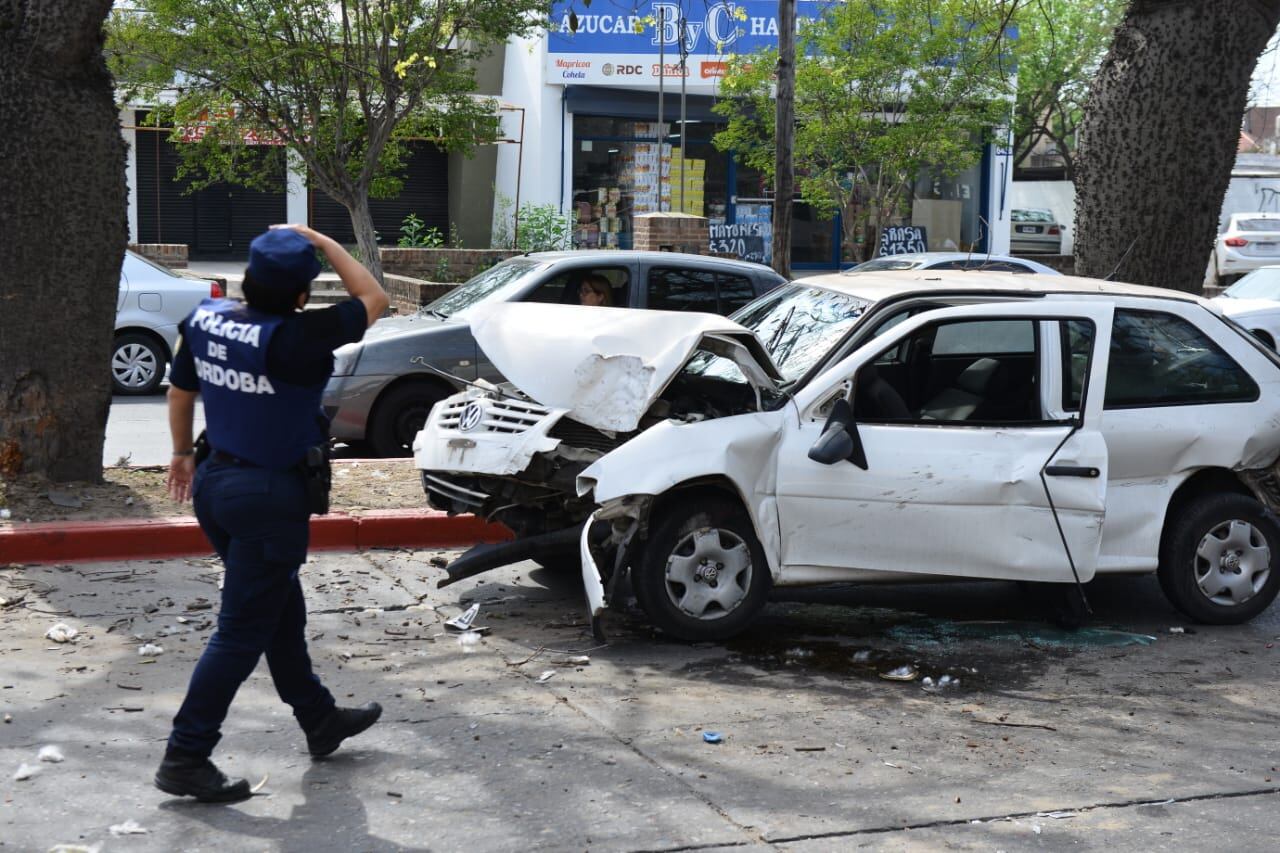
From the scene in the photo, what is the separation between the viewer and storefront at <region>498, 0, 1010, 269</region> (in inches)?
1096

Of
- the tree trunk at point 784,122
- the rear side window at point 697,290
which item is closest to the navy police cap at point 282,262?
the rear side window at point 697,290

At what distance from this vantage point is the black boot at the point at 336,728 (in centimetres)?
496

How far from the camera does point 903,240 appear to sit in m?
30.2

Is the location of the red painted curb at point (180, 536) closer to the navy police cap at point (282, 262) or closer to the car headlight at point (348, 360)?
the car headlight at point (348, 360)

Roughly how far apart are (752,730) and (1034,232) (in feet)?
110

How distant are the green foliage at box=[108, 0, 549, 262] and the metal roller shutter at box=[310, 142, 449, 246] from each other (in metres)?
12.3

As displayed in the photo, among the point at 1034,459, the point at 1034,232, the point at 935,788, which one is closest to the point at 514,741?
the point at 935,788

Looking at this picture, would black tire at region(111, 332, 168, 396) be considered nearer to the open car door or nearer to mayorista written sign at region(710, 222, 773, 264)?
the open car door

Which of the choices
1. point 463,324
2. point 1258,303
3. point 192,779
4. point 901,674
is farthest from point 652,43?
point 192,779

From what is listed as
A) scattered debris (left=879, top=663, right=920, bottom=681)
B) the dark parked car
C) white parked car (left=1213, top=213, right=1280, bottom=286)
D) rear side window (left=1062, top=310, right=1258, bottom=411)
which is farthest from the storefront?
scattered debris (left=879, top=663, right=920, bottom=681)

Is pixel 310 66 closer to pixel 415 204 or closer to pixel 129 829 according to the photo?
pixel 129 829

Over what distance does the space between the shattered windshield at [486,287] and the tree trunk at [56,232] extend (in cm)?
320

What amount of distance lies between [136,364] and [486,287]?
533cm

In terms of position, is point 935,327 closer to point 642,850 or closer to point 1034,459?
point 1034,459
